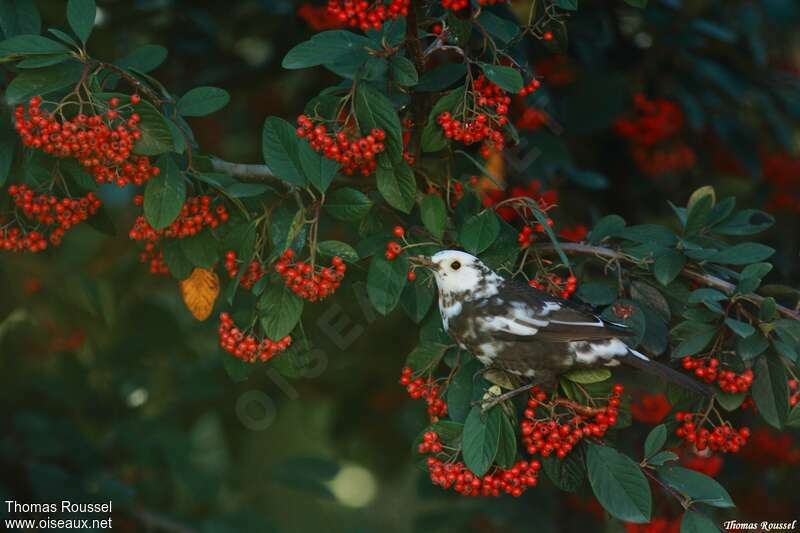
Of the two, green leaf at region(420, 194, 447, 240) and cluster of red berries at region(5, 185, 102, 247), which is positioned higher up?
green leaf at region(420, 194, 447, 240)

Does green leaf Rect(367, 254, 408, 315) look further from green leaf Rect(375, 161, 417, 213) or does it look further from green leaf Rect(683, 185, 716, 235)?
green leaf Rect(683, 185, 716, 235)

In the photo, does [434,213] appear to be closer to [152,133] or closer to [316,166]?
[316,166]

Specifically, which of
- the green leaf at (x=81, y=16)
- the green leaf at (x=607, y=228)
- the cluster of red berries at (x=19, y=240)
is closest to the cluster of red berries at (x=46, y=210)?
the cluster of red berries at (x=19, y=240)

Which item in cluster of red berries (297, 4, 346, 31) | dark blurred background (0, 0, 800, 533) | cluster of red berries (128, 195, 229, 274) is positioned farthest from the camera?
dark blurred background (0, 0, 800, 533)

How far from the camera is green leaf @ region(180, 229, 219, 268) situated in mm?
2885

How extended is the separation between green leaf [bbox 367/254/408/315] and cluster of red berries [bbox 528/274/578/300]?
394 millimetres

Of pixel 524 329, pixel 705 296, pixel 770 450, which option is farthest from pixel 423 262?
pixel 770 450

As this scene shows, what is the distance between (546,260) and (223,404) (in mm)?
2982

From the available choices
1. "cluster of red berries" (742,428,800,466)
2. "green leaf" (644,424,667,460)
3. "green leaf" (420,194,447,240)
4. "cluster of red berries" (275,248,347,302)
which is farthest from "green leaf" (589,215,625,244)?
"cluster of red berries" (742,428,800,466)

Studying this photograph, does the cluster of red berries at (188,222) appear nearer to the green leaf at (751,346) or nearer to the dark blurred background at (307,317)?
the dark blurred background at (307,317)

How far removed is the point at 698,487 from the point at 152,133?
1830mm

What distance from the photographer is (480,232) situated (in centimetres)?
270

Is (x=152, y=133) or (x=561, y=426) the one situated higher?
(x=152, y=133)

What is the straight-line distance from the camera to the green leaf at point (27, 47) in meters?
2.57
